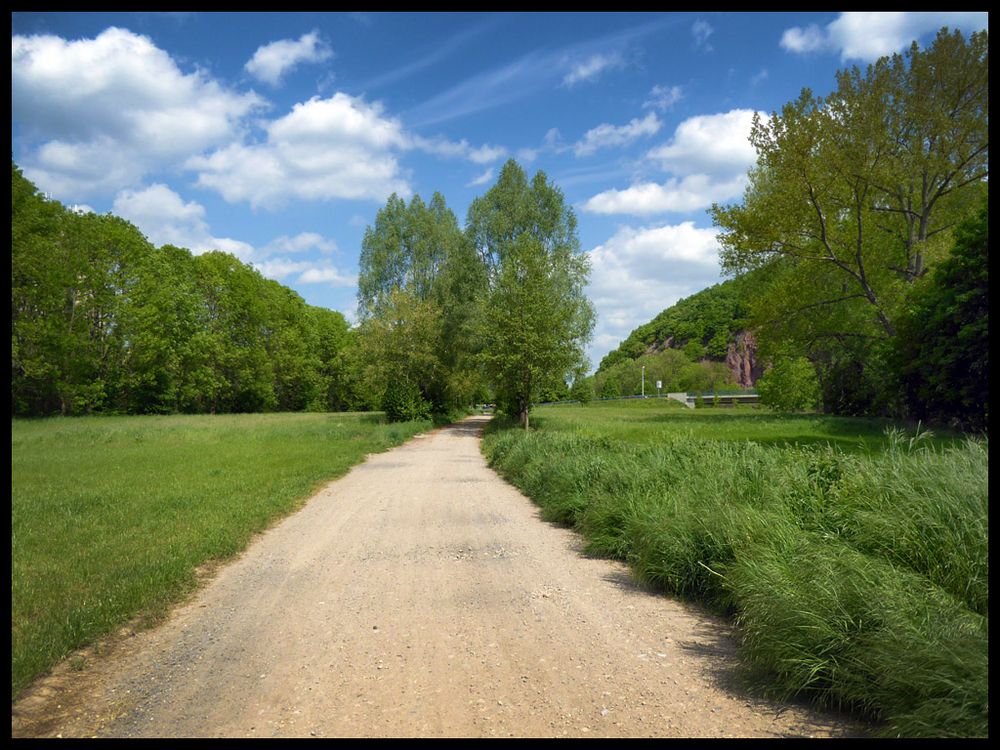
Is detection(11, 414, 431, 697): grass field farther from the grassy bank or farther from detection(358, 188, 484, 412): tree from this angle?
detection(358, 188, 484, 412): tree

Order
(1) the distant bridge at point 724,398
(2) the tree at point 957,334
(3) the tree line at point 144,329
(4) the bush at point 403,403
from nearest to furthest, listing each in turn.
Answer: (2) the tree at point 957,334 → (3) the tree line at point 144,329 → (4) the bush at point 403,403 → (1) the distant bridge at point 724,398

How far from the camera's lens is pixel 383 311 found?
38.8 m

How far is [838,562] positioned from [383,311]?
119 feet

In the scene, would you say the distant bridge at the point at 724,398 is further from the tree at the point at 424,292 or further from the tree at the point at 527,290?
the tree at the point at 527,290

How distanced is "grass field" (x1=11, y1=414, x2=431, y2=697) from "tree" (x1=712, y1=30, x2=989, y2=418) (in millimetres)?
23346

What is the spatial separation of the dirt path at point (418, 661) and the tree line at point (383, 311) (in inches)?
919

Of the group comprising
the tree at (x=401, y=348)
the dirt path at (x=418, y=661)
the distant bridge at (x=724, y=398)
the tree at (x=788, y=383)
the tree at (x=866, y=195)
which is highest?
the tree at (x=866, y=195)

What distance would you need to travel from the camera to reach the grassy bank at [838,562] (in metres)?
3.14

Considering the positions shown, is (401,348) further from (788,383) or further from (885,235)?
(885,235)

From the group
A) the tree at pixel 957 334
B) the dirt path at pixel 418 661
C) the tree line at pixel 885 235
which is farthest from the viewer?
the tree line at pixel 885 235

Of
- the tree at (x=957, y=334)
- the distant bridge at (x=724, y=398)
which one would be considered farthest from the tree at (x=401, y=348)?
the distant bridge at (x=724, y=398)

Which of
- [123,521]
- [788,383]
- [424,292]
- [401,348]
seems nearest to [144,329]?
[424,292]

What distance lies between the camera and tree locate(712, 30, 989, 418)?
83.0 ft

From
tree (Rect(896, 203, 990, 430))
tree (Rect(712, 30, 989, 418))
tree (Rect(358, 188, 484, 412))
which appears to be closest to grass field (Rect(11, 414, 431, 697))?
tree (Rect(358, 188, 484, 412))
